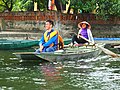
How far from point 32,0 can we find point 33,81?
19765mm

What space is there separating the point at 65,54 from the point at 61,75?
289 centimetres

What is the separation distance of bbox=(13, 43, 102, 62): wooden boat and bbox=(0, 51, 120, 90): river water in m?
0.21

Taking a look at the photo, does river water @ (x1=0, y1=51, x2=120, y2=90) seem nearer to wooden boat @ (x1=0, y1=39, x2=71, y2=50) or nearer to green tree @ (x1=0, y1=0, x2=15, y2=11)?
wooden boat @ (x1=0, y1=39, x2=71, y2=50)

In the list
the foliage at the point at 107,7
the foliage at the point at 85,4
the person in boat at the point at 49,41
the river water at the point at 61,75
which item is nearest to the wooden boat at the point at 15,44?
the river water at the point at 61,75

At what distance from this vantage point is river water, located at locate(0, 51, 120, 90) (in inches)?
402

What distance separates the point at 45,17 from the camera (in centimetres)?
2883

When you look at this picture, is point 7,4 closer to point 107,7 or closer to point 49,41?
point 107,7

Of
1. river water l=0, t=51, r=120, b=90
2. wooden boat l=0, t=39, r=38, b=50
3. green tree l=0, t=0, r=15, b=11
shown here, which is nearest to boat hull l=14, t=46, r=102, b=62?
river water l=0, t=51, r=120, b=90

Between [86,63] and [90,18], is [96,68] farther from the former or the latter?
[90,18]

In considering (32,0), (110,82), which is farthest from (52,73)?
(32,0)

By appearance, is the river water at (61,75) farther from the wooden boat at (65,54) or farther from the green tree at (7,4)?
the green tree at (7,4)

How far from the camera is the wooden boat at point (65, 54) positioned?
14156 millimetres

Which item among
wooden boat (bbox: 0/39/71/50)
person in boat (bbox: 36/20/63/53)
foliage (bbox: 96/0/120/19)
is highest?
foliage (bbox: 96/0/120/19)

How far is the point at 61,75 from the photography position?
1214 centimetres
